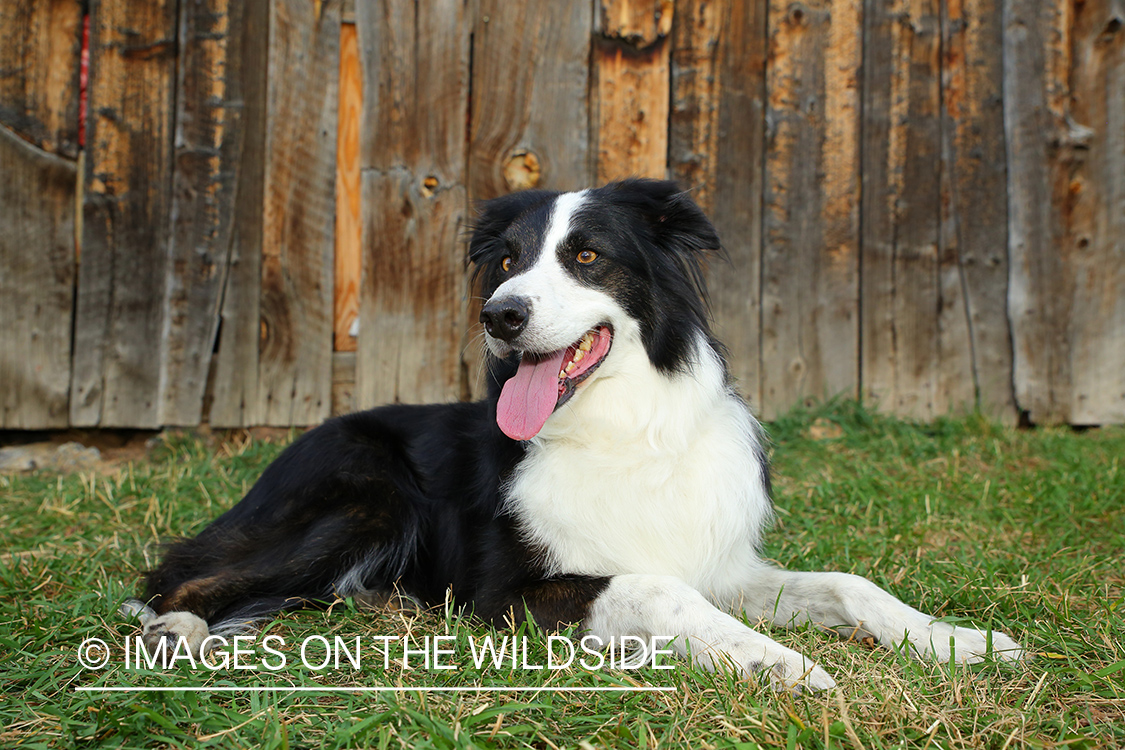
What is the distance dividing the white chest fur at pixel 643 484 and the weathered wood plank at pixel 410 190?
7.67 ft

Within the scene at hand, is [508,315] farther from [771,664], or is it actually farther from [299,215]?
[299,215]

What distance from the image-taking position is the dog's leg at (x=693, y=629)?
199 centimetres

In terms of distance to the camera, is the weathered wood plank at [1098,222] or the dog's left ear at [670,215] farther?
the weathered wood plank at [1098,222]

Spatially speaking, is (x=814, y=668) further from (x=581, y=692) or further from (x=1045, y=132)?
(x=1045, y=132)

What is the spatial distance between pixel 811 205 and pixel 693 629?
3657mm

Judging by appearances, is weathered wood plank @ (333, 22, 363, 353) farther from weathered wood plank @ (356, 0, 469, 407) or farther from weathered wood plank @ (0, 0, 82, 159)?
weathered wood plank @ (0, 0, 82, 159)

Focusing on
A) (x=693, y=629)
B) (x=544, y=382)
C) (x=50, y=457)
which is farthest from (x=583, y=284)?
(x=50, y=457)

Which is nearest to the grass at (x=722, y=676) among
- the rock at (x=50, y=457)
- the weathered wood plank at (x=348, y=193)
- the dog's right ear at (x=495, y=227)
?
the rock at (x=50, y=457)

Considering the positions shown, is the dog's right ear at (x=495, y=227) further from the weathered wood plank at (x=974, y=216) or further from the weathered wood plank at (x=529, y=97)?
the weathered wood plank at (x=974, y=216)

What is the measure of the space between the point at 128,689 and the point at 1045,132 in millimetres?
5816

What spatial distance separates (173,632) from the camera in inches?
93.3

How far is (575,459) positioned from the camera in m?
2.65

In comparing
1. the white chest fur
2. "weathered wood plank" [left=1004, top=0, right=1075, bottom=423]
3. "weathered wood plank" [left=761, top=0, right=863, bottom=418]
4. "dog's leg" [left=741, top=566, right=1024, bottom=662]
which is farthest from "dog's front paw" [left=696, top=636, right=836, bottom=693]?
"weathered wood plank" [left=1004, top=0, right=1075, bottom=423]

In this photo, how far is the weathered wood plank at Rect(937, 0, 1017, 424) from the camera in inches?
201
